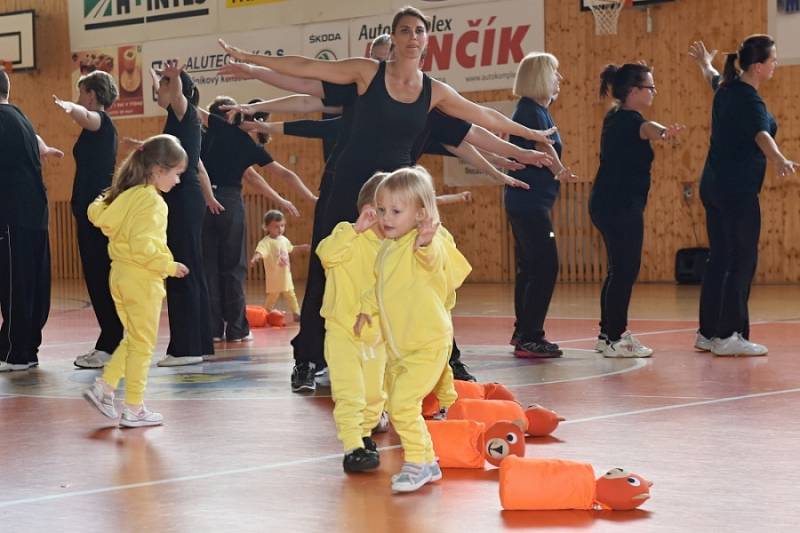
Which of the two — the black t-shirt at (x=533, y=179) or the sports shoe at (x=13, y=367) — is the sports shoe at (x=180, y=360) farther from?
the black t-shirt at (x=533, y=179)

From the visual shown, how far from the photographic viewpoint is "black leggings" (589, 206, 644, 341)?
7906 mm

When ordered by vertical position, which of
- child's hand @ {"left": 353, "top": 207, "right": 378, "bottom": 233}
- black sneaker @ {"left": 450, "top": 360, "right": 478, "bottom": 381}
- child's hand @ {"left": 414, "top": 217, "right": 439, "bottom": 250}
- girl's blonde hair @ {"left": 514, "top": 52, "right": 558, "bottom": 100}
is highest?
girl's blonde hair @ {"left": 514, "top": 52, "right": 558, "bottom": 100}

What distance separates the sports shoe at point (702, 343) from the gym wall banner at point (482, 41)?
30.4 ft

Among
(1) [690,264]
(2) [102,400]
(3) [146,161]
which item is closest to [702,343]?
(3) [146,161]

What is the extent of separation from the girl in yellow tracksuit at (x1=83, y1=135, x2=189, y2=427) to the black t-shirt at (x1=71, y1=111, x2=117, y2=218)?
203 cm

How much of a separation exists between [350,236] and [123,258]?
5.24 feet

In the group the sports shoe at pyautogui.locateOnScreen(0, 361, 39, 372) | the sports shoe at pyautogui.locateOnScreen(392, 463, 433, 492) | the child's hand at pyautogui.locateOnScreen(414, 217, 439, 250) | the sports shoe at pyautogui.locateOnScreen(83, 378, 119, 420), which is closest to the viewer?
the sports shoe at pyautogui.locateOnScreen(392, 463, 433, 492)

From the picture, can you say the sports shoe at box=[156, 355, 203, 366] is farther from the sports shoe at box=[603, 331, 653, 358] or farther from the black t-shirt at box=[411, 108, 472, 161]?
the sports shoe at box=[603, 331, 653, 358]

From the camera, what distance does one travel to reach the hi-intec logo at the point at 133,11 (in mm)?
20109

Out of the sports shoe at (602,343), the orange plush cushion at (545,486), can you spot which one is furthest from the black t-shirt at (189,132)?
the orange plush cushion at (545,486)

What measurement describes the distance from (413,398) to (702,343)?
441cm

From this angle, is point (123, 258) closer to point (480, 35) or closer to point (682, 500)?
point (682, 500)

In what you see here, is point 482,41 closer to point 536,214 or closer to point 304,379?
point 536,214

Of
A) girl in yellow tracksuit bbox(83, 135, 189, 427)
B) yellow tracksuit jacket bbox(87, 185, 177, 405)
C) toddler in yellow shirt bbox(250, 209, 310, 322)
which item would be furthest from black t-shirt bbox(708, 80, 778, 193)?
toddler in yellow shirt bbox(250, 209, 310, 322)
